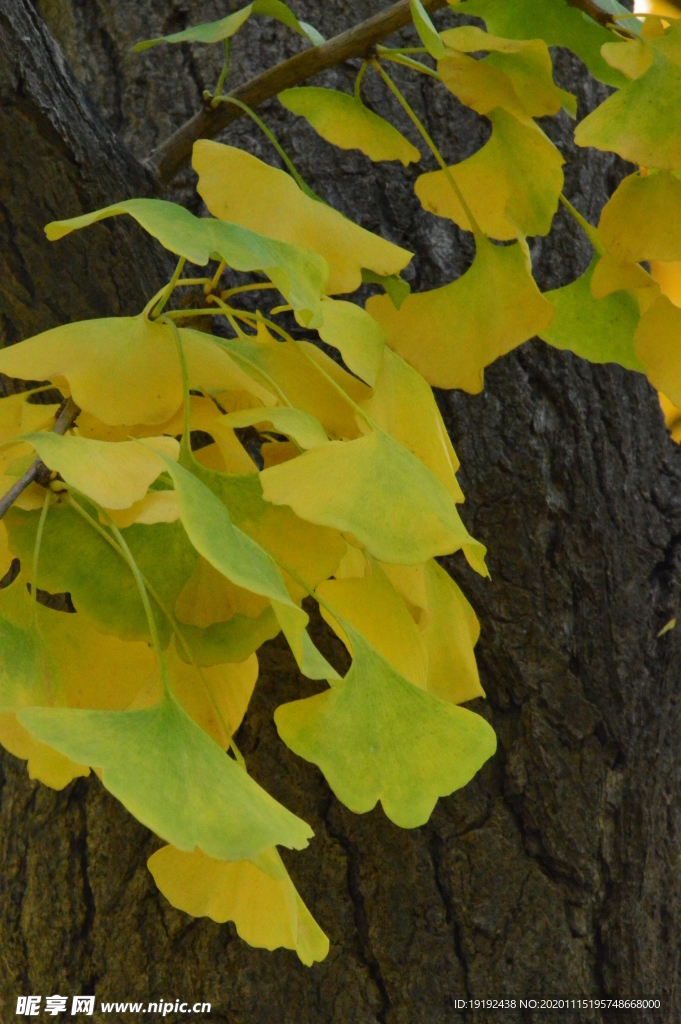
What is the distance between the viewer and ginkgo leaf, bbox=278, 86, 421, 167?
58cm

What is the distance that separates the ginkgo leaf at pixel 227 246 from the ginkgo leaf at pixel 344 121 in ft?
0.71

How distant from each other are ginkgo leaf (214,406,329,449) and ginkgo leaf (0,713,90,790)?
7.4 inches

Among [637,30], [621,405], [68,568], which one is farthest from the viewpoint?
[621,405]

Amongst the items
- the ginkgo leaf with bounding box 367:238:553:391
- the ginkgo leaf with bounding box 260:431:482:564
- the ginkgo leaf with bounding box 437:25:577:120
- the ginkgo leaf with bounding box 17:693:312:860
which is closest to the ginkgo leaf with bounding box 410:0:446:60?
the ginkgo leaf with bounding box 437:25:577:120

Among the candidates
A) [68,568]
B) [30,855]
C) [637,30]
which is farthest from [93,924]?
[637,30]

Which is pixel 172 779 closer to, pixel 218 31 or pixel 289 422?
pixel 289 422

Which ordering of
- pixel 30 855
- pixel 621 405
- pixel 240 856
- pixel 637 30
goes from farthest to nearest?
pixel 621 405
pixel 30 855
pixel 637 30
pixel 240 856

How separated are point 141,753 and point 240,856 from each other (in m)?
0.06

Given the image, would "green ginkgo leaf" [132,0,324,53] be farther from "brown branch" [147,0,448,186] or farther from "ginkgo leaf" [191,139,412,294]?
"ginkgo leaf" [191,139,412,294]

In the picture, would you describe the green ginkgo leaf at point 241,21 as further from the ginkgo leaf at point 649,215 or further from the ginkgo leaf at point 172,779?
the ginkgo leaf at point 172,779

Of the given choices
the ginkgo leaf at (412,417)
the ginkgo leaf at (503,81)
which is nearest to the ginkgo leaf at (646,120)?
the ginkgo leaf at (503,81)

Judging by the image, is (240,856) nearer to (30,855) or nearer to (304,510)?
(304,510)

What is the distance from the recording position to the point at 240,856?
1.02 ft

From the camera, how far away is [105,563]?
417mm
